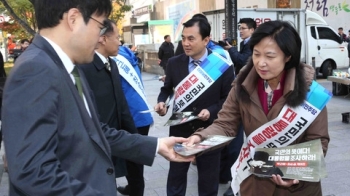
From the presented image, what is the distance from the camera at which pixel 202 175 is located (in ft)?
11.2

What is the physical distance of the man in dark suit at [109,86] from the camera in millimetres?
3020

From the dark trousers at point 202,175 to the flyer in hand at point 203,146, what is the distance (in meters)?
1.12

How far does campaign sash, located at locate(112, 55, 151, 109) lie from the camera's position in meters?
3.67

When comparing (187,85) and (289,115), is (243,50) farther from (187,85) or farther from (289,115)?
(289,115)

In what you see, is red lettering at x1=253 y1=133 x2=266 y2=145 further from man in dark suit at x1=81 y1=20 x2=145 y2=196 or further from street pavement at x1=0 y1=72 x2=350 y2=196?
street pavement at x1=0 y1=72 x2=350 y2=196

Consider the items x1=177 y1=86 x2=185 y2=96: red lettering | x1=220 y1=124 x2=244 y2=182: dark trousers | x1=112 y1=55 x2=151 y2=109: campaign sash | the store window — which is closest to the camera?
x1=177 y1=86 x2=185 y2=96: red lettering

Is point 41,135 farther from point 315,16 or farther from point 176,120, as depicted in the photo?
point 315,16

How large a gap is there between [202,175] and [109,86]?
106 centimetres

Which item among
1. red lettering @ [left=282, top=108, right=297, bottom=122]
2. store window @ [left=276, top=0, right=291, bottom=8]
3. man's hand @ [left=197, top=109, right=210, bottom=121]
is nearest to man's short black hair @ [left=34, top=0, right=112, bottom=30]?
red lettering @ [left=282, top=108, right=297, bottom=122]

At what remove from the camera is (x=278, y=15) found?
13305 mm

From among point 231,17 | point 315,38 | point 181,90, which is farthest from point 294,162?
point 315,38

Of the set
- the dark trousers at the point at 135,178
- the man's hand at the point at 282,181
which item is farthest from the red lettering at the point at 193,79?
the man's hand at the point at 282,181

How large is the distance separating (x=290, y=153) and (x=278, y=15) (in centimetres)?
1183

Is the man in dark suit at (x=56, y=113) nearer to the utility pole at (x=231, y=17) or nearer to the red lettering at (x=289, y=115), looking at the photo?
the red lettering at (x=289, y=115)
